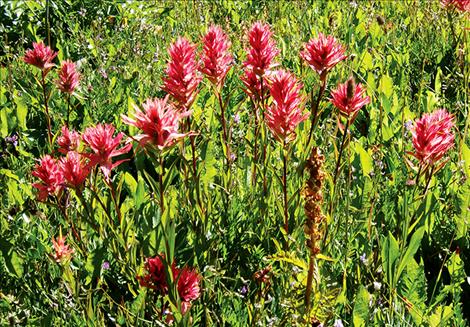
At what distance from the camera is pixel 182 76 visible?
5.69 ft

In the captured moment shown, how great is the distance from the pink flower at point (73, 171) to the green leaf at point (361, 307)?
0.77m

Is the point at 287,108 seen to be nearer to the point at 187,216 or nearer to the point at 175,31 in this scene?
the point at 187,216

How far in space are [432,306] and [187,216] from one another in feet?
2.71

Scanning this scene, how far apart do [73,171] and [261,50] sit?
0.68 meters

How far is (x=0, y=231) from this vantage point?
207cm

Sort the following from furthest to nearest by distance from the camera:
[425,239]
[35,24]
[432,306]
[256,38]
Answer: [35,24]
[425,239]
[256,38]
[432,306]

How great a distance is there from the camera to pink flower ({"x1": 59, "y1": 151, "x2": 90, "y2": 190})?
63.9 inches

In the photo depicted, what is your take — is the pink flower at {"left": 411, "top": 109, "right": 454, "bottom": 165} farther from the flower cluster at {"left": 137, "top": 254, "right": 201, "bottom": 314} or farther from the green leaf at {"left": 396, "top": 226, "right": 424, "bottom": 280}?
the flower cluster at {"left": 137, "top": 254, "right": 201, "bottom": 314}

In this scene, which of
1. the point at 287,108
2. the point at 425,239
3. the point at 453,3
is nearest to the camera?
the point at 287,108

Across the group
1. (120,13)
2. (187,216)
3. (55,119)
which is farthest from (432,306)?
(120,13)

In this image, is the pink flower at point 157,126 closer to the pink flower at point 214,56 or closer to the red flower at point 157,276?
the red flower at point 157,276

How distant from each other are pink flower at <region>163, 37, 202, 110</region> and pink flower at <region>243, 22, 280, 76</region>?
0.74 feet

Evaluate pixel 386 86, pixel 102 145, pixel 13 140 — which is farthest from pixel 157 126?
pixel 386 86

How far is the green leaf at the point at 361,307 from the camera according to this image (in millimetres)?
1588
